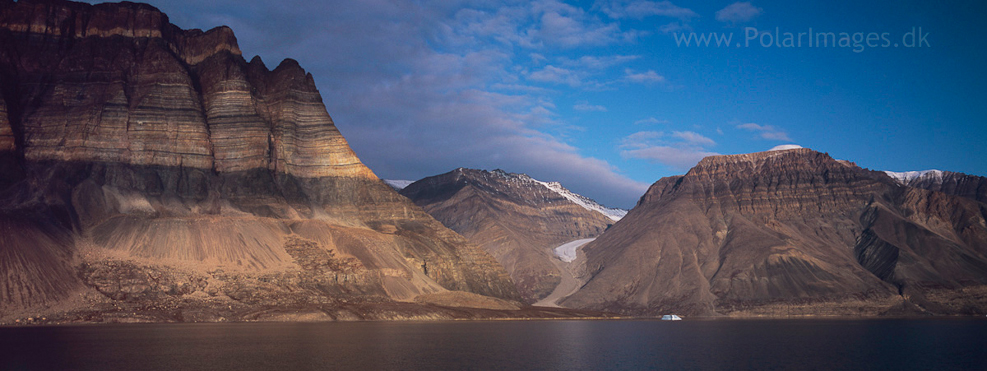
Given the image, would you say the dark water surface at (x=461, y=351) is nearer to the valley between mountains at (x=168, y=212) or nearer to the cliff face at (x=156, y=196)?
the valley between mountains at (x=168, y=212)

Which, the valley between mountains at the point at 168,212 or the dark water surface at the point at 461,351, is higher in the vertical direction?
the valley between mountains at the point at 168,212

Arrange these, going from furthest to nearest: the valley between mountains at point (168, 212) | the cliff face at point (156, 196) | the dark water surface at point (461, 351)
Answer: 1. the cliff face at point (156, 196)
2. the valley between mountains at point (168, 212)
3. the dark water surface at point (461, 351)

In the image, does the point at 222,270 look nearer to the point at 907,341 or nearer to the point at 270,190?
the point at 270,190

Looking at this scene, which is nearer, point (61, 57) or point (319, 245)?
point (319, 245)

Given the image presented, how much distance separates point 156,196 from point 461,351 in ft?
400

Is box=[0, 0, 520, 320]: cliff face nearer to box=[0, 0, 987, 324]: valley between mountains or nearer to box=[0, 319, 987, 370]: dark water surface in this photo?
box=[0, 0, 987, 324]: valley between mountains

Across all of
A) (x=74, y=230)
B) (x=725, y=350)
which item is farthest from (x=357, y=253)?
(x=725, y=350)

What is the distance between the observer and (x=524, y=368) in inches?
2418

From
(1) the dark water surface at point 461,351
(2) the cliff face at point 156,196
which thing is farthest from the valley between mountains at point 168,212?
(1) the dark water surface at point 461,351

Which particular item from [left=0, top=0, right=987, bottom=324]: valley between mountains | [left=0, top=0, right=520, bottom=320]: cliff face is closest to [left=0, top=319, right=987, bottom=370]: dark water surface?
[left=0, top=0, right=987, bottom=324]: valley between mountains

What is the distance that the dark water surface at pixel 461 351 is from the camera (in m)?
61.9

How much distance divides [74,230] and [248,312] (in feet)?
144

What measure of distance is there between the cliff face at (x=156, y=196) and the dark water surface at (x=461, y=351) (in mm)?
40620

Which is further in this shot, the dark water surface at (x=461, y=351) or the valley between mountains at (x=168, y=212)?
the valley between mountains at (x=168, y=212)
